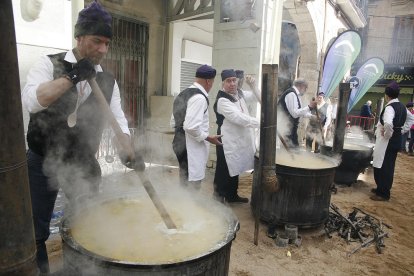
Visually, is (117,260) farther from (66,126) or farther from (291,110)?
(291,110)

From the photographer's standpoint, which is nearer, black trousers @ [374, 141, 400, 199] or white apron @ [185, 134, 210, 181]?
white apron @ [185, 134, 210, 181]

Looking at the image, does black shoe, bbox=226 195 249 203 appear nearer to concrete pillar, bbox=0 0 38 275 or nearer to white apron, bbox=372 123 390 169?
white apron, bbox=372 123 390 169

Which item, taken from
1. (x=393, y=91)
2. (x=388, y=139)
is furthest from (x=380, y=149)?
(x=393, y=91)

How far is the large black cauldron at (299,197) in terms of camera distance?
175 inches

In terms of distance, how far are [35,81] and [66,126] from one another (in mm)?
418

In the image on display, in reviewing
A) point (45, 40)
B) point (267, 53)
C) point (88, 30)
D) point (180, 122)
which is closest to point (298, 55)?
point (267, 53)

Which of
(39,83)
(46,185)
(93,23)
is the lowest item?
(46,185)

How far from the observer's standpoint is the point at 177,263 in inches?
69.5

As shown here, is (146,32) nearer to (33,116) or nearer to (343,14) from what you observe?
(33,116)

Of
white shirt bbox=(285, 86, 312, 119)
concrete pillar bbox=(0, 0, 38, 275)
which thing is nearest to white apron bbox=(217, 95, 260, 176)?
white shirt bbox=(285, 86, 312, 119)

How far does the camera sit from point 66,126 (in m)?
2.53

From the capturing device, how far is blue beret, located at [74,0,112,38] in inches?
91.4

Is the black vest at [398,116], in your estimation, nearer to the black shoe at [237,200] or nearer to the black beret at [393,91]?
the black beret at [393,91]

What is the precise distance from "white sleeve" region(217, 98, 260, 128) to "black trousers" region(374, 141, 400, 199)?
3244 mm
